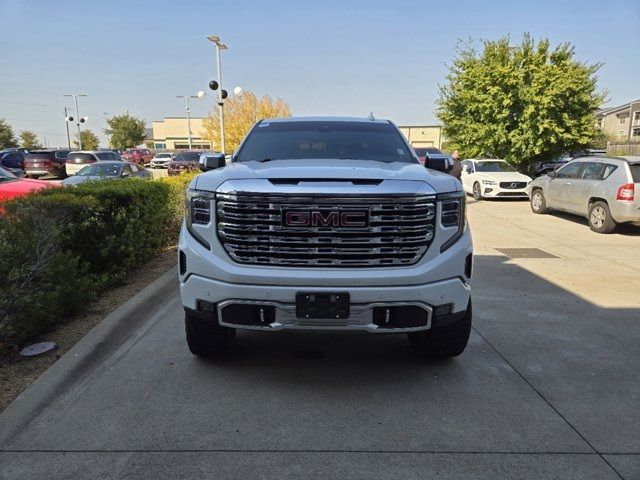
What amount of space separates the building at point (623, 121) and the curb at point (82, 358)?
6634 centimetres

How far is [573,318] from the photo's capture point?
5.50 metres

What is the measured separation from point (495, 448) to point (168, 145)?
104 m

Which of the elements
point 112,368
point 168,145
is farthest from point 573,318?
point 168,145

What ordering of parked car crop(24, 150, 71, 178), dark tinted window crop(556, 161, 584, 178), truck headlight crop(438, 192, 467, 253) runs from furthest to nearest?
parked car crop(24, 150, 71, 178) → dark tinted window crop(556, 161, 584, 178) → truck headlight crop(438, 192, 467, 253)

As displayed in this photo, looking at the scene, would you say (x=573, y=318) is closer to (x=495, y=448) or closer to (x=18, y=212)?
(x=495, y=448)

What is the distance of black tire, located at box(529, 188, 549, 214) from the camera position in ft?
47.6

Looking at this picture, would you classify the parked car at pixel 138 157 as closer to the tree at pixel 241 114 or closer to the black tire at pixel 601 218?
the tree at pixel 241 114

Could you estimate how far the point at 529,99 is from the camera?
19.8 meters

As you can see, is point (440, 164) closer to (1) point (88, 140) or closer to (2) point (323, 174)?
(2) point (323, 174)

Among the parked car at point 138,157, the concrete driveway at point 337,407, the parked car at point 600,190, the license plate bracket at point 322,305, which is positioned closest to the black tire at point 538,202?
the parked car at point 600,190

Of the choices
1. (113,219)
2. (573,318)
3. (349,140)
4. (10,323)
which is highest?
(349,140)

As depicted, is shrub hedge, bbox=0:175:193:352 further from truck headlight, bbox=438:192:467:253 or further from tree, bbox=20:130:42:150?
tree, bbox=20:130:42:150

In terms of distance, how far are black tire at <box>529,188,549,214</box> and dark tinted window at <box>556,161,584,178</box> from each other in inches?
40.1

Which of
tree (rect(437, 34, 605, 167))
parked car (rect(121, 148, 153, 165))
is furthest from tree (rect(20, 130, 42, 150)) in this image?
tree (rect(437, 34, 605, 167))
